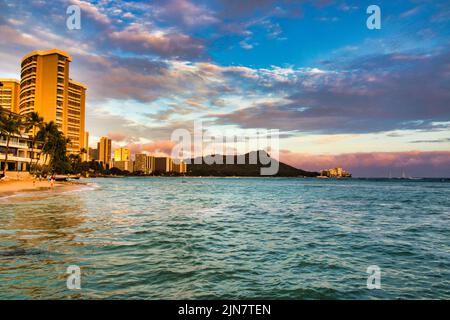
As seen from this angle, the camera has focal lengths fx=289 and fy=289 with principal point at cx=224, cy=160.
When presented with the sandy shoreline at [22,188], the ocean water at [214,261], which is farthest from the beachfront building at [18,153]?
the ocean water at [214,261]

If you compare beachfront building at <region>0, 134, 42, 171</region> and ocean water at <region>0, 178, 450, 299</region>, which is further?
beachfront building at <region>0, 134, 42, 171</region>

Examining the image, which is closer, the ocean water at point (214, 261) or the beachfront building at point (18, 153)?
the ocean water at point (214, 261)

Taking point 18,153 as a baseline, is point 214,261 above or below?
below

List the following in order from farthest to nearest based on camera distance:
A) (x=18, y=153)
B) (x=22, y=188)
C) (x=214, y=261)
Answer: (x=18, y=153) → (x=22, y=188) → (x=214, y=261)

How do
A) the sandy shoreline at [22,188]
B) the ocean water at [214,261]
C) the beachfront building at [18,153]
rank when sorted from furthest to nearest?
the beachfront building at [18,153] < the sandy shoreline at [22,188] < the ocean water at [214,261]

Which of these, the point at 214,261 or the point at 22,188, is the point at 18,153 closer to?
the point at 22,188

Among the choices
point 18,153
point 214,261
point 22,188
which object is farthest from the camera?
point 18,153

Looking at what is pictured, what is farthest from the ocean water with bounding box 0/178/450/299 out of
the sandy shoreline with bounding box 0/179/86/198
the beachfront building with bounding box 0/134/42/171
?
the beachfront building with bounding box 0/134/42/171

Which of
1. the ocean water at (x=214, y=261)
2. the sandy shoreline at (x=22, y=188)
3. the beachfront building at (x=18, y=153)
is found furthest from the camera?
the beachfront building at (x=18, y=153)

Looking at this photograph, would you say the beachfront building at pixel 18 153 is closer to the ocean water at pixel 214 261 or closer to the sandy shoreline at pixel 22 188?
the sandy shoreline at pixel 22 188

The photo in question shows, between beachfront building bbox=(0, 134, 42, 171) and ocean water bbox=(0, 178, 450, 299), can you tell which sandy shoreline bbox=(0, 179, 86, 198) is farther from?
beachfront building bbox=(0, 134, 42, 171)

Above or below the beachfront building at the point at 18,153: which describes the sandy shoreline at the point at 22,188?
below

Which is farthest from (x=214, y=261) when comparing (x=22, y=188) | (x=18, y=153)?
(x=18, y=153)

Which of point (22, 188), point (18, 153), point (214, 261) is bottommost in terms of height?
point (22, 188)
